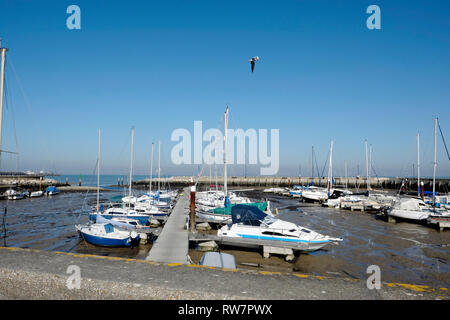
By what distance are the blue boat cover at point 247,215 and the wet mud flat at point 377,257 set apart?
173cm

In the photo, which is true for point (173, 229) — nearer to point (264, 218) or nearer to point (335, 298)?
point (264, 218)

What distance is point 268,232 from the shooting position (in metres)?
17.0

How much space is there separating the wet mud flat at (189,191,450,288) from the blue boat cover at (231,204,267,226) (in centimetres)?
173

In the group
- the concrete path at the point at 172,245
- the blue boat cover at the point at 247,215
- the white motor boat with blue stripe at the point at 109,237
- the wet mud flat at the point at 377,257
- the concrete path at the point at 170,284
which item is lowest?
the wet mud flat at the point at 377,257

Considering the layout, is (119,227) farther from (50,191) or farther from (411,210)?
(50,191)

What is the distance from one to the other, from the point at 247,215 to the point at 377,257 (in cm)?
794

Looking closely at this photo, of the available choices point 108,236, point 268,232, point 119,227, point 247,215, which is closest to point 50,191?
point 119,227

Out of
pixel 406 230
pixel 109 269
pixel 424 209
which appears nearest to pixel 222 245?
pixel 109 269

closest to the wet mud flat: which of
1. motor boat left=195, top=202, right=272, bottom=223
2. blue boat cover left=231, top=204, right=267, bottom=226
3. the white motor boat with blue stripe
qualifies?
blue boat cover left=231, top=204, right=267, bottom=226

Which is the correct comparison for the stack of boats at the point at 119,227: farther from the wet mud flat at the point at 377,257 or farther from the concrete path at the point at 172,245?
the wet mud flat at the point at 377,257

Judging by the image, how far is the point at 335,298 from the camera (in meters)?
4.36

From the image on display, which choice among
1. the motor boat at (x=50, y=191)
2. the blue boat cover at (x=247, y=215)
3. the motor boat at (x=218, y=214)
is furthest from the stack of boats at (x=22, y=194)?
the blue boat cover at (x=247, y=215)

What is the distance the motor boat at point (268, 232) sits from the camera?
16.3 metres
